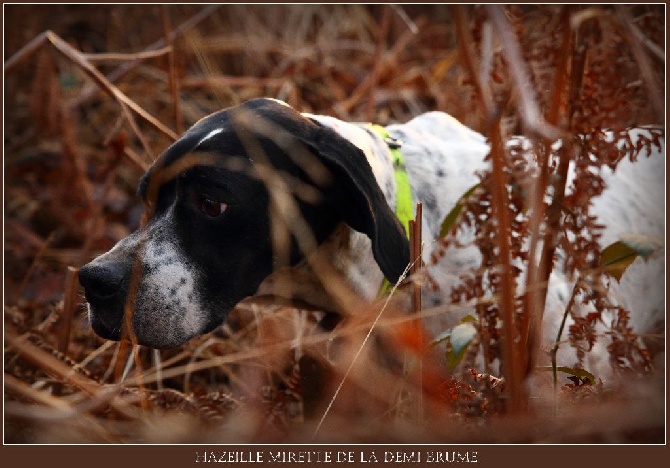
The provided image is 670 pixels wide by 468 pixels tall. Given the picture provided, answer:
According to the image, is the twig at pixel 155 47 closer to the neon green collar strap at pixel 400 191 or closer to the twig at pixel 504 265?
the neon green collar strap at pixel 400 191

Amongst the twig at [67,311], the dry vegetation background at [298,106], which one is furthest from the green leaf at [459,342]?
the twig at [67,311]

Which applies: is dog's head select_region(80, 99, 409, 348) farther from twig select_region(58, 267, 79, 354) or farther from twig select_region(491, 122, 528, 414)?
twig select_region(491, 122, 528, 414)

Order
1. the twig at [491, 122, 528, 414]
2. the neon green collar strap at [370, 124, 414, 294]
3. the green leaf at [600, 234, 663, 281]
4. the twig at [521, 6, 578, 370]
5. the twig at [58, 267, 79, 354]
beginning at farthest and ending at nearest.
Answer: the twig at [58, 267, 79, 354]
the neon green collar strap at [370, 124, 414, 294]
the green leaf at [600, 234, 663, 281]
the twig at [521, 6, 578, 370]
the twig at [491, 122, 528, 414]

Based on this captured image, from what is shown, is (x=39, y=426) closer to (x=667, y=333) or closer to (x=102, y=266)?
(x=102, y=266)

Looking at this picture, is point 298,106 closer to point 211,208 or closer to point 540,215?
point 211,208

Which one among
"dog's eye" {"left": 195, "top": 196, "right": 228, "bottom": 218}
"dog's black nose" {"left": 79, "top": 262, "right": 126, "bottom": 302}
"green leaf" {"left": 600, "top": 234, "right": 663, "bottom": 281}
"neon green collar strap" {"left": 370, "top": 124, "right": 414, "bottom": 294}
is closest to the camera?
"green leaf" {"left": 600, "top": 234, "right": 663, "bottom": 281}

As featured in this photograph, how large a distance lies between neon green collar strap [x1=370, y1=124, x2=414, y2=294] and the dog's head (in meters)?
0.20

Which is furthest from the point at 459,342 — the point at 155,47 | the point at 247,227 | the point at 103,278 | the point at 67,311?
the point at 155,47

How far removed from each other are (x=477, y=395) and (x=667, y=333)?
0.54m

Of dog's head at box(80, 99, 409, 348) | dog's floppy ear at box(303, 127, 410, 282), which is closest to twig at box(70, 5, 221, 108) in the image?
dog's head at box(80, 99, 409, 348)

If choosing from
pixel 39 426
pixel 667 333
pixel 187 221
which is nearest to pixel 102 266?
pixel 187 221

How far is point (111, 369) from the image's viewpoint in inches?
110

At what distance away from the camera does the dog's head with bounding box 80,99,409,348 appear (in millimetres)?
2289

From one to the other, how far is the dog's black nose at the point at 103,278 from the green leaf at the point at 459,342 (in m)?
0.97
